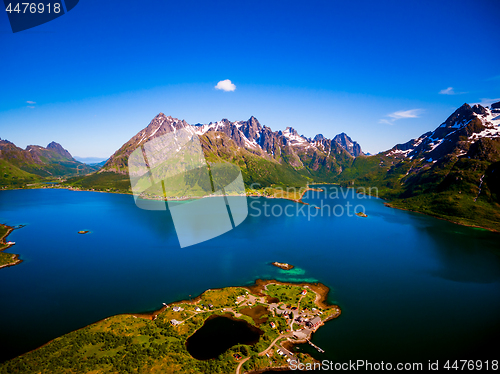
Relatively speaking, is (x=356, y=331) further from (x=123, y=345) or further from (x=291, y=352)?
(x=123, y=345)

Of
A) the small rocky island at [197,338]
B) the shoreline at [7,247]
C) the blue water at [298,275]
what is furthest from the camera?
the shoreline at [7,247]

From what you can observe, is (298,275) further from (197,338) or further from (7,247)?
(7,247)

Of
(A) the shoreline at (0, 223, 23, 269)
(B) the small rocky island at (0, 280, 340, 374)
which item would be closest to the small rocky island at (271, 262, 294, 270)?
(B) the small rocky island at (0, 280, 340, 374)

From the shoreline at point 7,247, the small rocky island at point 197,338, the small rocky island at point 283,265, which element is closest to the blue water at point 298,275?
the shoreline at point 7,247

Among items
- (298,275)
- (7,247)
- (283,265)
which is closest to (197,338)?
(298,275)

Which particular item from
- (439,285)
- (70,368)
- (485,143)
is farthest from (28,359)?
(485,143)

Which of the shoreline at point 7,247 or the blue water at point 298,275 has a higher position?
the shoreline at point 7,247

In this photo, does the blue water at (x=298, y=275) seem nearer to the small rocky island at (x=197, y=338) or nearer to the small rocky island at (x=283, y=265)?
the small rocky island at (x=283, y=265)
